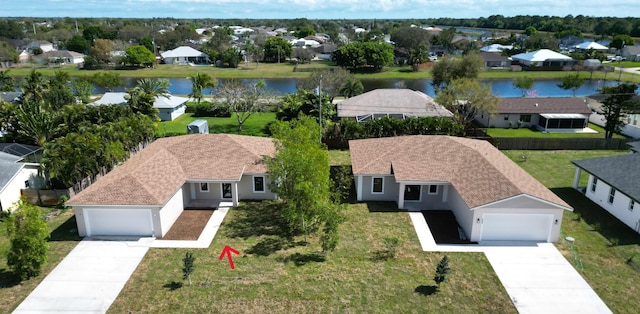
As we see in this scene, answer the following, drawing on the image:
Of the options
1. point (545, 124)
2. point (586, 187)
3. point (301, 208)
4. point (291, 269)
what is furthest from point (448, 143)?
point (545, 124)

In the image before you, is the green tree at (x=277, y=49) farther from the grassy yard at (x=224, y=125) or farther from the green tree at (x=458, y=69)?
the grassy yard at (x=224, y=125)

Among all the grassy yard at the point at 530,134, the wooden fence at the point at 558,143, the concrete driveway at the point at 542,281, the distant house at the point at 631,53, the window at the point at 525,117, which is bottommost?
the grassy yard at the point at 530,134

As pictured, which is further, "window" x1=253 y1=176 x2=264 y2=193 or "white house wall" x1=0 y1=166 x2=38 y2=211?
"window" x1=253 y1=176 x2=264 y2=193

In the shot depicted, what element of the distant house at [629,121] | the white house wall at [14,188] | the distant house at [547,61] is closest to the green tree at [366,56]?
the distant house at [547,61]

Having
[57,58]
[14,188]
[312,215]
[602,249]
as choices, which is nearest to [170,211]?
[312,215]

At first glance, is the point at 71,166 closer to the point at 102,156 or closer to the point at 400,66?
the point at 102,156

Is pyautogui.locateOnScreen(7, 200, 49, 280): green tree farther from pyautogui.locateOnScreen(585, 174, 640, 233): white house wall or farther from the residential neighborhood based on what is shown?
pyautogui.locateOnScreen(585, 174, 640, 233): white house wall

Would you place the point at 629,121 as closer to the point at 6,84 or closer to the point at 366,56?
the point at 366,56

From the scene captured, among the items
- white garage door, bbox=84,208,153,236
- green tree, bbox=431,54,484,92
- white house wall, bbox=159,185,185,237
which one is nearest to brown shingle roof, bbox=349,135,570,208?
white house wall, bbox=159,185,185,237
